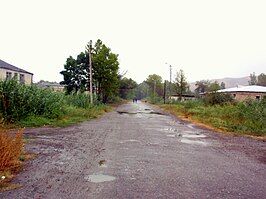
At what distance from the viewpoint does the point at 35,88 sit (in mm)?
17891

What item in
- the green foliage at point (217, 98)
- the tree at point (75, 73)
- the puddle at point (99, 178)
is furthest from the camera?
the tree at point (75, 73)

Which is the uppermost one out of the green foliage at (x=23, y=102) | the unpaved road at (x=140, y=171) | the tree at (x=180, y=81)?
the tree at (x=180, y=81)

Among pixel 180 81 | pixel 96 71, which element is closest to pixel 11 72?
pixel 96 71

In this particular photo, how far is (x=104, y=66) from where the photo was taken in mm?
38812

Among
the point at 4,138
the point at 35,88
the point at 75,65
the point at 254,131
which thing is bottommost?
the point at 254,131

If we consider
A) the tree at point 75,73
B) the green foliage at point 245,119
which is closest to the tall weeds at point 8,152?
the green foliage at point 245,119

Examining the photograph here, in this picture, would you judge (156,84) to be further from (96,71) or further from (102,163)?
(102,163)

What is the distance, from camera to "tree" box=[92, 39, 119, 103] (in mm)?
38656

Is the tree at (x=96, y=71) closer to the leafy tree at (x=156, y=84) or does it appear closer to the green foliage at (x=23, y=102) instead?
the green foliage at (x=23, y=102)

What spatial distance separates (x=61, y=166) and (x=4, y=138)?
1.51m

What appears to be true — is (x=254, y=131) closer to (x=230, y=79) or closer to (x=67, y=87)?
(x=67, y=87)

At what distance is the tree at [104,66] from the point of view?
38656 millimetres

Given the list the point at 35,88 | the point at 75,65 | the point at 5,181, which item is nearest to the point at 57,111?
the point at 35,88

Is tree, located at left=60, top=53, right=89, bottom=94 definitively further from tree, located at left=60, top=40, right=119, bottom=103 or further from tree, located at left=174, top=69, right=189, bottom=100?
tree, located at left=174, top=69, right=189, bottom=100
